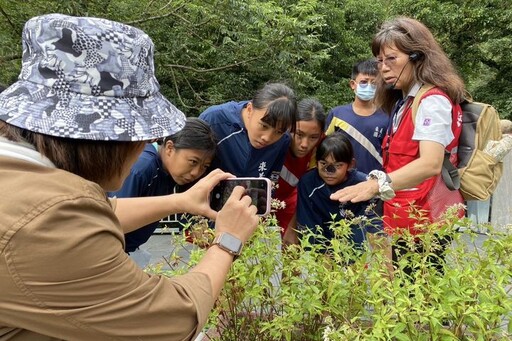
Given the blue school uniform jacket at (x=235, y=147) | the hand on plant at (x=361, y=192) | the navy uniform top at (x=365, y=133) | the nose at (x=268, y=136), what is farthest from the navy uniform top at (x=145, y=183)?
the navy uniform top at (x=365, y=133)

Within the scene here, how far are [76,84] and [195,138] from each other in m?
1.40

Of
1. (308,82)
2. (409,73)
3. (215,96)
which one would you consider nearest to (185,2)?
(215,96)

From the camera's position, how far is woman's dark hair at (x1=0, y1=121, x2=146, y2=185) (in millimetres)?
982

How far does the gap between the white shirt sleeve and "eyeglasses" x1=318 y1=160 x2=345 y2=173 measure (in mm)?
799

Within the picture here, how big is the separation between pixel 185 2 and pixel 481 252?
6237 mm

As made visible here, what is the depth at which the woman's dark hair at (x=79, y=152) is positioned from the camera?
0.98m

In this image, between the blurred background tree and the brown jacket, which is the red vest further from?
the blurred background tree

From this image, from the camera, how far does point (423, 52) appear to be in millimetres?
2307

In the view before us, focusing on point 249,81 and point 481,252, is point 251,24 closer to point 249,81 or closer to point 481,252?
point 249,81

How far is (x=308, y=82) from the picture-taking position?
9164mm

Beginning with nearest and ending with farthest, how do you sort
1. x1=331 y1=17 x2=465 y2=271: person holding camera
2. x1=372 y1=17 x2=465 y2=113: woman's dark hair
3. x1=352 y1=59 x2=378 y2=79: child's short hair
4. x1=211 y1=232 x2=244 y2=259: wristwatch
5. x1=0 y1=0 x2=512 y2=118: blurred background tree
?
x1=211 y1=232 x2=244 y2=259: wristwatch, x1=331 y1=17 x2=465 y2=271: person holding camera, x1=372 y1=17 x2=465 y2=113: woman's dark hair, x1=352 y1=59 x2=378 y2=79: child's short hair, x1=0 y1=0 x2=512 y2=118: blurred background tree

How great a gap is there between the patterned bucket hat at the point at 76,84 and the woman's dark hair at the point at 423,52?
5.41 ft

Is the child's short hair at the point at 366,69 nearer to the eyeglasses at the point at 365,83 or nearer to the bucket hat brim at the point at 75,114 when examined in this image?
the eyeglasses at the point at 365,83

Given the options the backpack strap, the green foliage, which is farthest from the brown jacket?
the backpack strap
